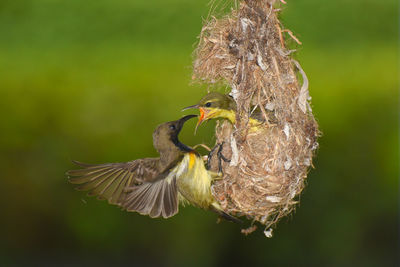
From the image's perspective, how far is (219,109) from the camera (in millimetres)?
2283

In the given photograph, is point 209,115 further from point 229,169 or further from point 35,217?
point 35,217

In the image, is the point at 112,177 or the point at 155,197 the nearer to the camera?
the point at 155,197

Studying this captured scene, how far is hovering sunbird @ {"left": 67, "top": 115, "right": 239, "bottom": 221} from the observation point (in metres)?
2.24

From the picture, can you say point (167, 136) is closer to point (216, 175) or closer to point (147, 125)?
point (216, 175)

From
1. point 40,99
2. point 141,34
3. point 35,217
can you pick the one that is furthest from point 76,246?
point 141,34

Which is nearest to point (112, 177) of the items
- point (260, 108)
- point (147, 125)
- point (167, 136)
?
point (167, 136)

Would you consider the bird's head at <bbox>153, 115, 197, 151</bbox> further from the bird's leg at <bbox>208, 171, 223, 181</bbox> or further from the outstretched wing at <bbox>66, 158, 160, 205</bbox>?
the bird's leg at <bbox>208, 171, 223, 181</bbox>

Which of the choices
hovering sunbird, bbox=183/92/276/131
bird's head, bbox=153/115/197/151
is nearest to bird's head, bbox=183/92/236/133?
hovering sunbird, bbox=183/92/276/131

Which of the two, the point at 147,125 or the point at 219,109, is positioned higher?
the point at 219,109

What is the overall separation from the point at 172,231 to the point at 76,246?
114 centimetres

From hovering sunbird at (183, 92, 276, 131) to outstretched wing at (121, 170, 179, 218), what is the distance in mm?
308

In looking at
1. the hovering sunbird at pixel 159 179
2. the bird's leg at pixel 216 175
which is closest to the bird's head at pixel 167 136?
the hovering sunbird at pixel 159 179

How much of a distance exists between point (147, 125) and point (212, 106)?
251 cm

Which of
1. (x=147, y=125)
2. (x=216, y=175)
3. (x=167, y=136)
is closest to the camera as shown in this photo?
(x=167, y=136)
